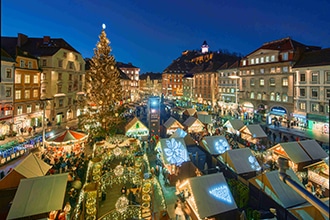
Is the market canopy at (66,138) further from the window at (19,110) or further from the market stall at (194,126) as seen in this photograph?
the market stall at (194,126)

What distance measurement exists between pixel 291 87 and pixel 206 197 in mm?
32842

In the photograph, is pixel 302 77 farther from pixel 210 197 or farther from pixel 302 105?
pixel 210 197

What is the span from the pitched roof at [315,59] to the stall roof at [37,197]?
3501 centimetres

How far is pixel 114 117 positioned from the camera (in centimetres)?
2091

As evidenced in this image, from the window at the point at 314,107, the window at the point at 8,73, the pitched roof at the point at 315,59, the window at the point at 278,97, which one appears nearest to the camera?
the window at the point at 8,73

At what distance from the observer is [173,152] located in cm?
1509

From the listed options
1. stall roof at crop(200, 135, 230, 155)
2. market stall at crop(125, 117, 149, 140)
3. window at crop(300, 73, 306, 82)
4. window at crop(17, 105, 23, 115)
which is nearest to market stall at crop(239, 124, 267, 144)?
stall roof at crop(200, 135, 230, 155)

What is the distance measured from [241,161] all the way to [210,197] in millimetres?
5981

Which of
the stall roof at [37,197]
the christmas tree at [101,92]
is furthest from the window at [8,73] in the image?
the stall roof at [37,197]

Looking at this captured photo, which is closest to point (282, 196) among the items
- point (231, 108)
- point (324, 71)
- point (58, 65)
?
point (324, 71)

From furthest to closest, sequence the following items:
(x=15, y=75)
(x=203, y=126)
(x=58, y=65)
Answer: (x=58, y=65), (x=203, y=126), (x=15, y=75)

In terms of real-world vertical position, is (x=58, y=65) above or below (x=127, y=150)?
above

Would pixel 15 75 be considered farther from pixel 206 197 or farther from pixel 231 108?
pixel 231 108

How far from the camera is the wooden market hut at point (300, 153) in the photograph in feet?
49.3
